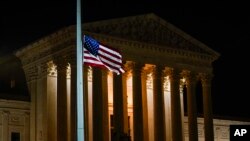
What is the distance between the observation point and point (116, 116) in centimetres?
4688

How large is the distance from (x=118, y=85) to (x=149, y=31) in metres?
6.51

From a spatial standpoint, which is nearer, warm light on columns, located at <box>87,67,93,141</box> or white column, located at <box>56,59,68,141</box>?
white column, located at <box>56,59,68,141</box>

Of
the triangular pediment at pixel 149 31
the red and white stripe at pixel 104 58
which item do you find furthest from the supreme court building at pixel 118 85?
the red and white stripe at pixel 104 58

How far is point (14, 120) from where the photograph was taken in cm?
5206

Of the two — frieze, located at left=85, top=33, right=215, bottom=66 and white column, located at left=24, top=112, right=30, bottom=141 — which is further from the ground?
frieze, located at left=85, top=33, right=215, bottom=66

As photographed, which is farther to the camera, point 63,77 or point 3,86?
point 3,86

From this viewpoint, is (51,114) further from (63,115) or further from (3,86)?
(3,86)

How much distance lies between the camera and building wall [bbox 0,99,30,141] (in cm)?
5116

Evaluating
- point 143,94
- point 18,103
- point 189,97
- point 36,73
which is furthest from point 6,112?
point 189,97

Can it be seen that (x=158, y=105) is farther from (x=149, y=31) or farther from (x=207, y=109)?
(x=149, y=31)

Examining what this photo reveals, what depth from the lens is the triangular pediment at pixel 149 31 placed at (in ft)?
156

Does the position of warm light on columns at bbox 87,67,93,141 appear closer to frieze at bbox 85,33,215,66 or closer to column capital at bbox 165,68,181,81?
frieze at bbox 85,33,215,66

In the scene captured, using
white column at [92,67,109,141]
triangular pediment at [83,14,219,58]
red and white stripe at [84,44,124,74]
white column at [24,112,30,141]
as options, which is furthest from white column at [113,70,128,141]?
red and white stripe at [84,44,124,74]

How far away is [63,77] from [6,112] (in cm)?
805
